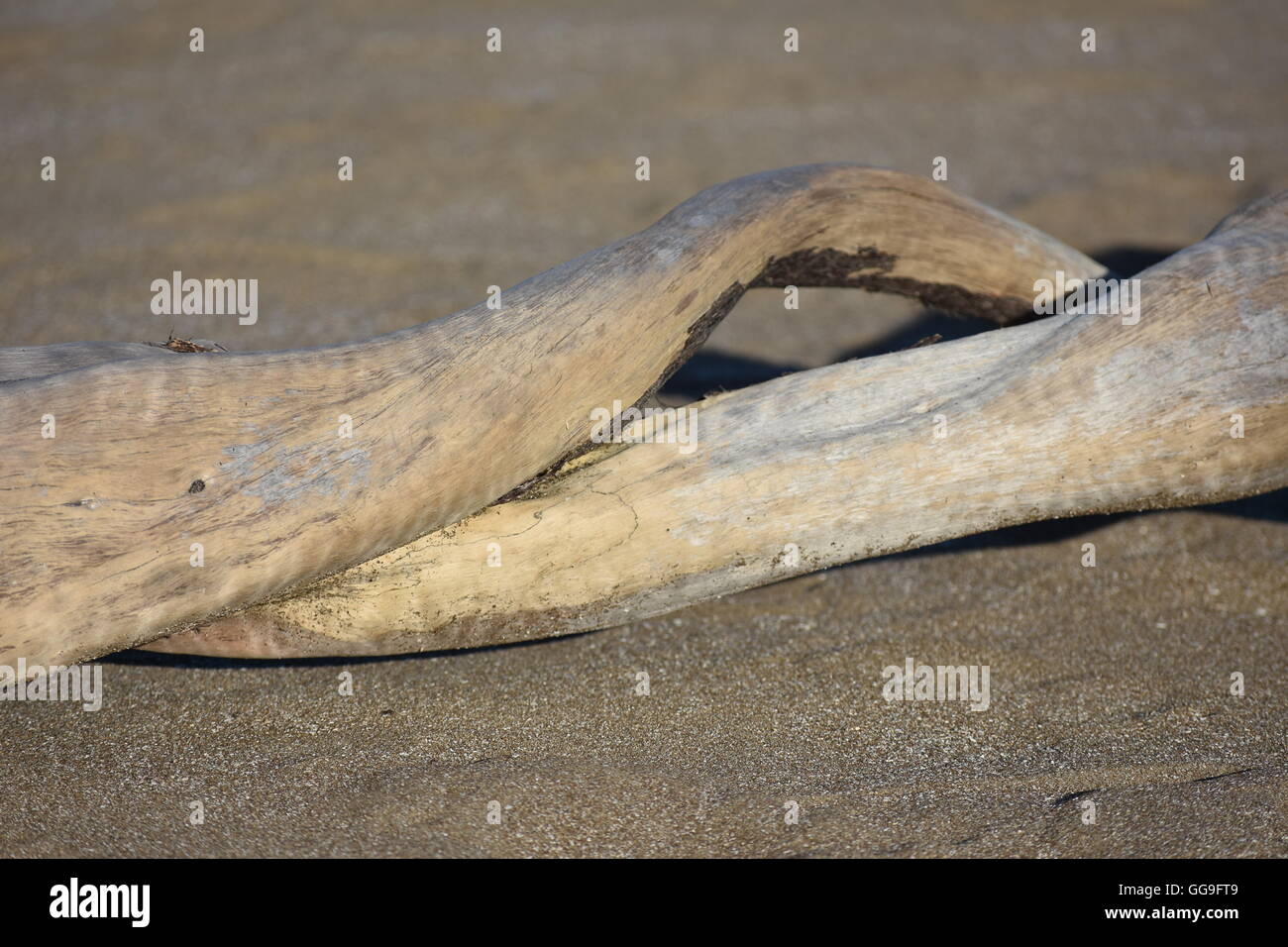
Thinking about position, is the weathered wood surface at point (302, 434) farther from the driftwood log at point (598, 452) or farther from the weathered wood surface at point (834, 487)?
the weathered wood surface at point (834, 487)

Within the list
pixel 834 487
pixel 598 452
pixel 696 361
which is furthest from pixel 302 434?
pixel 696 361

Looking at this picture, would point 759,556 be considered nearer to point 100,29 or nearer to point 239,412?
point 239,412

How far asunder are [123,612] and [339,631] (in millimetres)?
478

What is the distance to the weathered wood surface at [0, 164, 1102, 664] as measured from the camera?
196 cm

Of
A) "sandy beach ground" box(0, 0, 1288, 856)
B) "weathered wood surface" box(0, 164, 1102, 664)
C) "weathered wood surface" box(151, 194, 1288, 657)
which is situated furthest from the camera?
"weathered wood surface" box(151, 194, 1288, 657)

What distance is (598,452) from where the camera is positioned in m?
2.42

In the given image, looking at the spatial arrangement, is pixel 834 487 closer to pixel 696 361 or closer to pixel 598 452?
pixel 598 452

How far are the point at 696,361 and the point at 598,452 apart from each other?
1.77 metres

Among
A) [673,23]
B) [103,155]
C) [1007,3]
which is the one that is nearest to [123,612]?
[103,155]

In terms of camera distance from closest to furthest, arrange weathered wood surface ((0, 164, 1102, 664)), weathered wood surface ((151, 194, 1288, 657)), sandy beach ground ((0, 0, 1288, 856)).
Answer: weathered wood surface ((0, 164, 1102, 664)) → sandy beach ground ((0, 0, 1288, 856)) → weathered wood surface ((151, 194, 1288, 657))

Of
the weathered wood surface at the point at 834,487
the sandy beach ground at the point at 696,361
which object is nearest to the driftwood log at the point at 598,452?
the weathered wood surface at the point at 834,487

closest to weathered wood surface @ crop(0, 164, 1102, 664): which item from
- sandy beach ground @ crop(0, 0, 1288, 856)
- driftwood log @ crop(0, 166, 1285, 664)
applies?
driftwood log @ crop(0, 166, 1285, 664)

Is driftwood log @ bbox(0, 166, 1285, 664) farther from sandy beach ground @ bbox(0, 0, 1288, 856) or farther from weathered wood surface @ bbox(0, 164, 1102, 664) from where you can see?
sandy beach ground @ bbox(0, 0, 1288, 856)

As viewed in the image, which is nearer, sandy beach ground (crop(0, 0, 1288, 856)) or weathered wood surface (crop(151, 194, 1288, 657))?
sandy beach ground (crop(0, 0, 1288, 856))
